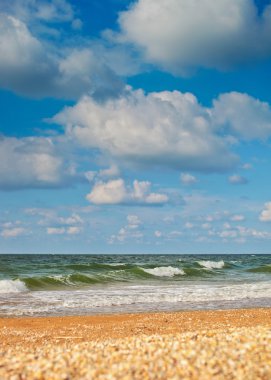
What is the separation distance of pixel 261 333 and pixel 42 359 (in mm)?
4093

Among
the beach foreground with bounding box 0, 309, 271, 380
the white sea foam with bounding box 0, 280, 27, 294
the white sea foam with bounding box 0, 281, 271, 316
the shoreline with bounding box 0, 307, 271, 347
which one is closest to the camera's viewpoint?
the beach foreground with bounding box 0, 309, 271, 380

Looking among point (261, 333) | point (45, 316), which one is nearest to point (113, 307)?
point (45, 316)

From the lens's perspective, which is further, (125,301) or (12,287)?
(12,287)

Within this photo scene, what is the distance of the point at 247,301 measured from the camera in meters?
23.9

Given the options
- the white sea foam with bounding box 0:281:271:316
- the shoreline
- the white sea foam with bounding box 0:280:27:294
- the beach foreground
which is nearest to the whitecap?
the white sea foam with bounding box 0:280:27:294

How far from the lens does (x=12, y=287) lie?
29828mm

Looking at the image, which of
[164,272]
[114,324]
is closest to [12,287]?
[114,324]

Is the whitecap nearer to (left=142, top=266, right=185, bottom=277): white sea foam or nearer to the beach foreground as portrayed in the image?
(left=142, top=266, right=185, bottom=277): white sea foam

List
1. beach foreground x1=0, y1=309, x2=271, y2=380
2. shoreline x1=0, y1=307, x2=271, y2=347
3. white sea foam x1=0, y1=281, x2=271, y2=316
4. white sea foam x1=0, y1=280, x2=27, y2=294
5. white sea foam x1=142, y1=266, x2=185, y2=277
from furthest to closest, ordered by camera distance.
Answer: white sea foam x1=142, y1=266, x2=185, y2=277, white sea foam x1=0, y1=280, x2=27, y2=294, white sea foam x1=0, y1=281, x2=271, y2=316, shoreline x1=0, y1=307, x2=271, y2=347, beach foreground x1=0, y1=309, x2=271, y2=380

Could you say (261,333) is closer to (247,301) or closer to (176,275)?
(247,301)

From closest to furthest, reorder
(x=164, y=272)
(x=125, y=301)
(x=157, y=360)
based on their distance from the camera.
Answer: (x=157, y=360)
(x=125, y=301)
(x=164, y=272)

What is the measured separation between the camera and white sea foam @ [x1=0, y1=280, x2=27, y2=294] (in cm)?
2898

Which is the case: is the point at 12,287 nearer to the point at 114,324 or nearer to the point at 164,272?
the point at 114,324

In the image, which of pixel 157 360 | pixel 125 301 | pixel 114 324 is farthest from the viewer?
pixel 125 301
